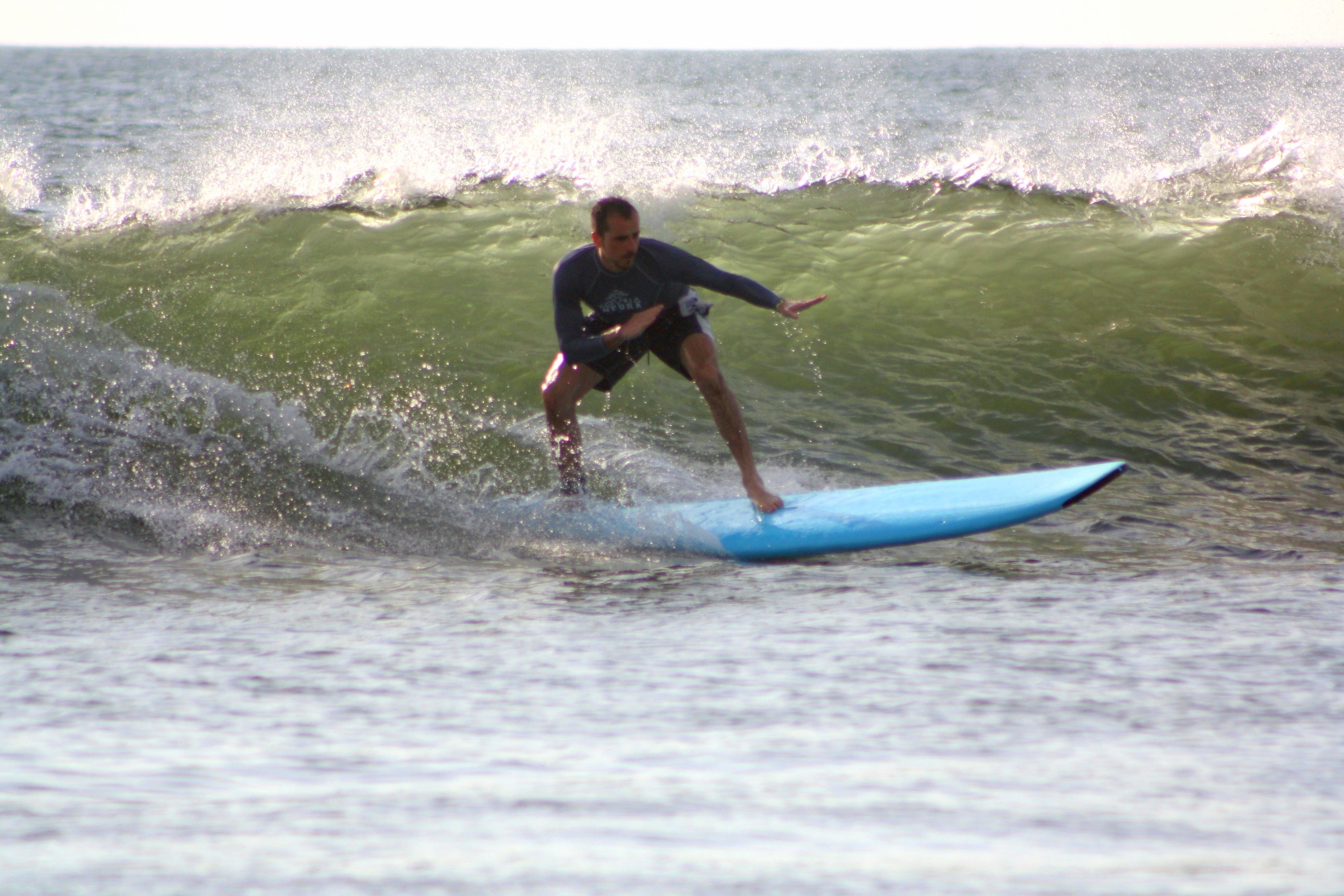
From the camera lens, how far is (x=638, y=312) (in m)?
4.82

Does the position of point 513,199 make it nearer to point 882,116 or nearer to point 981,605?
point 981,605

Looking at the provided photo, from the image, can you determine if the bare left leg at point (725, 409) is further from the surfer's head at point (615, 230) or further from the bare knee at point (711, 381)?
the surfer's head at point (615, 230)

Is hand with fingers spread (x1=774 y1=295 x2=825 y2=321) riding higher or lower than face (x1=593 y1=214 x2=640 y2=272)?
lower

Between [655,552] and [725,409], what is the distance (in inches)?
25.3

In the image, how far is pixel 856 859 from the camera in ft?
5.56

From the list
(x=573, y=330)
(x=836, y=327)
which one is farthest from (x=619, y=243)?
(x=836, y=327)

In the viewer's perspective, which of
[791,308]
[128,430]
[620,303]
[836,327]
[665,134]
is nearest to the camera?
[791,308]

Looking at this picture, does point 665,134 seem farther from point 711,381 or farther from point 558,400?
point 711,381

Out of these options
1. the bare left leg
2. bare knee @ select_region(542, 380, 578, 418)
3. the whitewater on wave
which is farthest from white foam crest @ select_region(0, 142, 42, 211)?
the bare left leg

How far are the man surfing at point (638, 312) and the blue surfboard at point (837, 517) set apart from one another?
0.56 feet

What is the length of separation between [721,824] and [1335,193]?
8.90 meters

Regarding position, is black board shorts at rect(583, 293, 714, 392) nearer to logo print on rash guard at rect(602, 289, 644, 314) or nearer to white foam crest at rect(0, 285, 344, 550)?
logo print on rash guard at rect(602, 289, 644, 314)

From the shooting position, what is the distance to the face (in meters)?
4.59

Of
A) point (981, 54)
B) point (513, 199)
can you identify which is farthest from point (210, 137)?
point (981, 54)
